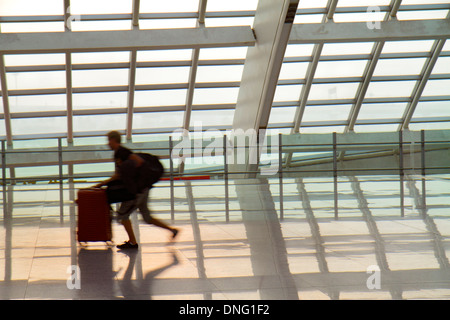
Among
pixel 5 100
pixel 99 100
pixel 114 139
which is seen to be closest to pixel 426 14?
pixel 99 100

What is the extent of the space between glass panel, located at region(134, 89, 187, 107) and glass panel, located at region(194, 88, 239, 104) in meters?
0.48

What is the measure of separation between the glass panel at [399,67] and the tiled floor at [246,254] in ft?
33.8

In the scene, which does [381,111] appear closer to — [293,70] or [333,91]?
[333,91]

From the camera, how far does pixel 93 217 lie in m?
6.30

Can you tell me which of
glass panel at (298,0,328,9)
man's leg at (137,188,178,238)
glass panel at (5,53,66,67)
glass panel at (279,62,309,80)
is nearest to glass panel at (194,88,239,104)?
glass panel at (279,62,309,80)

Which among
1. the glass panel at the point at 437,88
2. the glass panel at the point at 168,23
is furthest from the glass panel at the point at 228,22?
the glass panel at the point at 437,88

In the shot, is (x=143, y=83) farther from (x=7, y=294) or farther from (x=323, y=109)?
(x=7, y=294)

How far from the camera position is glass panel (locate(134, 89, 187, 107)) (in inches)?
750

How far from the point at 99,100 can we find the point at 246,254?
1420 centimetres

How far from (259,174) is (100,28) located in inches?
239

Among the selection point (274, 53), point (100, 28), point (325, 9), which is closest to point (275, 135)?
point (274, 53)

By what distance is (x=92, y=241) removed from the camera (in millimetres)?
6312

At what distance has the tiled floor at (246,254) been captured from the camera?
442 centimetres
